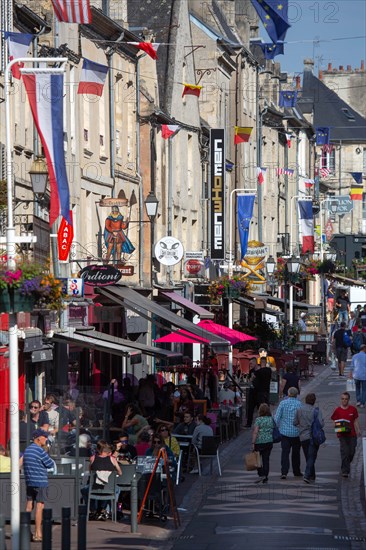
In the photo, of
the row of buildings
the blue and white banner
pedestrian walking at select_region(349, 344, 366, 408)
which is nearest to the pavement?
the row of buildings

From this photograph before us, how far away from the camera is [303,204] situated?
63.0m

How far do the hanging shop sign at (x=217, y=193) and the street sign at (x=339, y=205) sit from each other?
29.1m

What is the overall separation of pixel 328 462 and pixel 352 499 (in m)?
4.67

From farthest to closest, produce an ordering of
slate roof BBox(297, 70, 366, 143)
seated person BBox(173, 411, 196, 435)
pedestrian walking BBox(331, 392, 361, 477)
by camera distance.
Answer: slate roof BBox(297, 70, 366, 143)
seated person BBox(173, 411, 196, 435)
pedestrian walking BBox(331, 392, 361, 477)

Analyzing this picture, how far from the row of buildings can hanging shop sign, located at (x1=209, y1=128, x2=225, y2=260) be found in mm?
228

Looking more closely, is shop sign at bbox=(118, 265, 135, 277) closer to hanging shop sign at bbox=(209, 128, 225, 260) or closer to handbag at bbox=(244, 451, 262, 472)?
handbag at bbox=(244, 451, 262, 472)

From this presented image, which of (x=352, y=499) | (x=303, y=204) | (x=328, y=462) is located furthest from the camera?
(x=303, y=204)

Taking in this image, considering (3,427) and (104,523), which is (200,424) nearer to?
(3,427)

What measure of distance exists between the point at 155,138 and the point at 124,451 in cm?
2057

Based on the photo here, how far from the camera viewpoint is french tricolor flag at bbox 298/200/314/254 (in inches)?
2485

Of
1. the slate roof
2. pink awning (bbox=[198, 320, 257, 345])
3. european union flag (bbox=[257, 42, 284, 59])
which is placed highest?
the slate roof

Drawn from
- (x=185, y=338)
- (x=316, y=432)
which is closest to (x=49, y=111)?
(x=316, y=432)

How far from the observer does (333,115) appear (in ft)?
314

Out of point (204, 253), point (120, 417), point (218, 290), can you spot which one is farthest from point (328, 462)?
point (204, 253)
